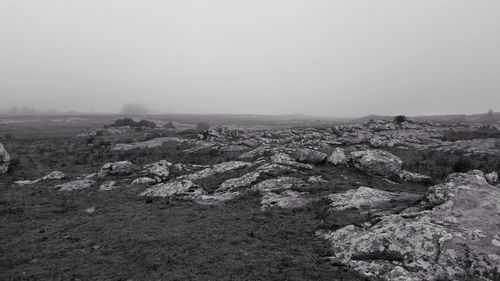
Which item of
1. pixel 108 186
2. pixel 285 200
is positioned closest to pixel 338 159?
pixel 285 200

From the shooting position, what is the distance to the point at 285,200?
21.3 metres

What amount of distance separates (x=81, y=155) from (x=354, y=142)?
132ft

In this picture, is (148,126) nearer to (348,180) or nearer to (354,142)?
(354,142)

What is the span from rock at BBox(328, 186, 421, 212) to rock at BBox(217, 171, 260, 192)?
6.86m

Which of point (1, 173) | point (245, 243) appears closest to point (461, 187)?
point (245, 243)

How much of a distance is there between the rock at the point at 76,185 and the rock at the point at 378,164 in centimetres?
2357

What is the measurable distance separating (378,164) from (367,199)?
8054 mm

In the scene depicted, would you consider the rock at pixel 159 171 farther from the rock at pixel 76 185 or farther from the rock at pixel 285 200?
the rock at pixel 285 200

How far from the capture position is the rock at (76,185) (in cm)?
2837

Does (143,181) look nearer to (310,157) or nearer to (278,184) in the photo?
(278,184)

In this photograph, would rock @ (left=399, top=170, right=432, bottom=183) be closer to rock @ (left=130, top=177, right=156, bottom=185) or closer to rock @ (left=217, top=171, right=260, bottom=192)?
rock @ (left=217, top=171, right=260, bottom=192)

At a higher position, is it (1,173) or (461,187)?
(461,187)

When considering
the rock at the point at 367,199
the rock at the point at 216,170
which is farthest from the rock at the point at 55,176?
the rock at the point at 367,199

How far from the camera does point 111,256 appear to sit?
15.1 meters
